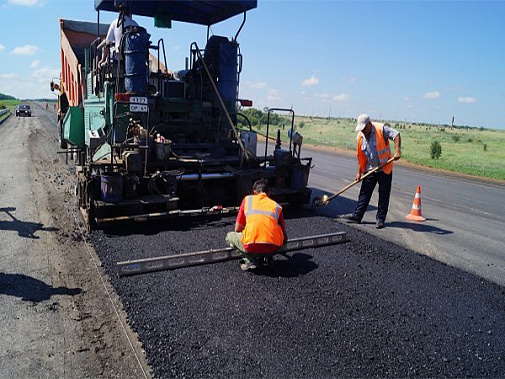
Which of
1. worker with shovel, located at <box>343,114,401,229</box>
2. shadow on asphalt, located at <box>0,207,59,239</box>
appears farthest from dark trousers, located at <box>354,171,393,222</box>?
shadow on asphalt, located at <box>0,207,59,239</box>

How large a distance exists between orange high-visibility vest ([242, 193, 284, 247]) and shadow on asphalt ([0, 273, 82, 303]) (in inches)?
71.5

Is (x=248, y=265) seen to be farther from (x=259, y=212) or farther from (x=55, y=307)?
(x=55, y=307)

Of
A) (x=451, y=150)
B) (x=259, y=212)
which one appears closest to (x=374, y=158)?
(x=259, y=212)

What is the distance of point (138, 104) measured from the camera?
640 cm

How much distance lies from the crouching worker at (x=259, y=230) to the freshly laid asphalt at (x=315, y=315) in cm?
20

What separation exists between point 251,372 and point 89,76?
297 inches

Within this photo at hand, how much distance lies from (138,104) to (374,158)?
3852 mm

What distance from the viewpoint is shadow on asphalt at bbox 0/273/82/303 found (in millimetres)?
4045

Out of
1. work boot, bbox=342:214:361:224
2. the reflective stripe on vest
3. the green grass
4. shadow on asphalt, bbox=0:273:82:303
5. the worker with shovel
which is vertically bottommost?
shadow on asphalt, bbox=0:273:82:303

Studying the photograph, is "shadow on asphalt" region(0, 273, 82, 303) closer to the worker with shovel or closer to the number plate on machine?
the number plate on machine

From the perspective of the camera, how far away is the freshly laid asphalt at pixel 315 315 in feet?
9.99

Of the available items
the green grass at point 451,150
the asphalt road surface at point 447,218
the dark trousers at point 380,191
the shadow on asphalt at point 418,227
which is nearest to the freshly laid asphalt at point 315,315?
the asphalt road surface at point 447,218

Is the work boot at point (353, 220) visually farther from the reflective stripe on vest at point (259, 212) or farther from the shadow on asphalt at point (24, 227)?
the shadow on asphalt at point (24, 227)

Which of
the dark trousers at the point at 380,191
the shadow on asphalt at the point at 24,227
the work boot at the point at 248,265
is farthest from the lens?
the dark trousers at the point at 380,191
